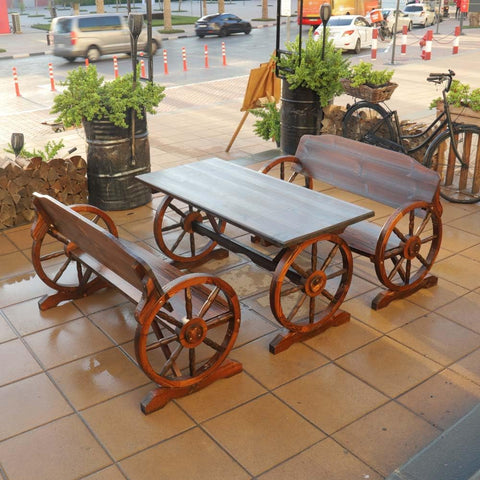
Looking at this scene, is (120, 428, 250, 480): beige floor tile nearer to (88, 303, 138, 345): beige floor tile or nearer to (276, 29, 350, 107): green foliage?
(88, 303, 138, 345): beige floor tile

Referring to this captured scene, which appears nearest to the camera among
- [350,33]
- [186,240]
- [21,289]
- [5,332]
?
[5,332]

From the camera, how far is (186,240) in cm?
625

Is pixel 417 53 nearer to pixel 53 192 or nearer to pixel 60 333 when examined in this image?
pixel 53 192

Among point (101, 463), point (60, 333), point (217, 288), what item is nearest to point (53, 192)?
point (60, 333)

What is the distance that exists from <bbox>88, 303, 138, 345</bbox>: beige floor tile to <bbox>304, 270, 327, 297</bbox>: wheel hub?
4.26 feet

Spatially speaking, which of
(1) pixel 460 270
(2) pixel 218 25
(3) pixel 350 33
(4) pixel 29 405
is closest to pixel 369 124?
(1) pixel 460 270

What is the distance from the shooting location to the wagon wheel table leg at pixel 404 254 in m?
4.68

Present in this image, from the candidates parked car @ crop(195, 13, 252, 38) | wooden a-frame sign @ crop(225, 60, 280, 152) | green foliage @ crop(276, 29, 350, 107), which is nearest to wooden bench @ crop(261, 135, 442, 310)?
green foliage @ crop(276, 29, 350, 107)

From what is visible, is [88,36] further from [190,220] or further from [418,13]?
[418,13]

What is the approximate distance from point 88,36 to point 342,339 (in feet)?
60.1

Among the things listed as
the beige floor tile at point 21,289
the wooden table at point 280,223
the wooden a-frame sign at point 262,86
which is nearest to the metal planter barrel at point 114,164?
the wooden table at point 280,223

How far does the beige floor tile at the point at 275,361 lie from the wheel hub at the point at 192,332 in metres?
0.54

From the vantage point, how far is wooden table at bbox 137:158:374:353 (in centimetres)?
422

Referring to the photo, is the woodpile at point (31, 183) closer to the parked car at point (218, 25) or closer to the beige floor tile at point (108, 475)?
the beige floor tile at point (108, 475)
